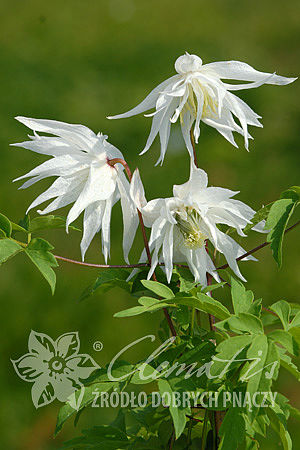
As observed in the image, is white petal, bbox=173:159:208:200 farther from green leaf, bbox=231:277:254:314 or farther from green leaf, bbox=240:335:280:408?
green leaf, bbox=240:335:280:408

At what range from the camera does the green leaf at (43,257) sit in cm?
91

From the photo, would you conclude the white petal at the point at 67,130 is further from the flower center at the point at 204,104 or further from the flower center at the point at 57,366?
the flower center at the point at 57,366

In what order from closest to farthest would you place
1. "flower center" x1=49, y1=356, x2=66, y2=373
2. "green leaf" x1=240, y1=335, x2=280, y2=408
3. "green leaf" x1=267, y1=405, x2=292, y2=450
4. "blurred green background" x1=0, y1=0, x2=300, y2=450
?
"green leaf" x1=240, y1=335, x2=280, y2=408 → "green leaf" x1=267, y1=405, x2=292, y2=450 → "flower center" x1=49, y1=356, x2=66, y2=373 → "blurred green background" x1=0, y1=0, x2=300, y2=450

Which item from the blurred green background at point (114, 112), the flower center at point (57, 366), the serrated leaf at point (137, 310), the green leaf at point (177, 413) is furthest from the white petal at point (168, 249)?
the blurred green background at point (114, 112)

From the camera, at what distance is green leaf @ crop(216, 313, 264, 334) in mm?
824

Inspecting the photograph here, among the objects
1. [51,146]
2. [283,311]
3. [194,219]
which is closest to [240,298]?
[283,311]

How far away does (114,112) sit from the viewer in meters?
3.35

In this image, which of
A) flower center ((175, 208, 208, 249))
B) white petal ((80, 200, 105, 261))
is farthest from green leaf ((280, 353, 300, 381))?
white petal ((80, 200, 105, 261))

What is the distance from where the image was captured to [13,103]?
3.36 meters

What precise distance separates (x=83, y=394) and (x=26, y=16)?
12.6ft

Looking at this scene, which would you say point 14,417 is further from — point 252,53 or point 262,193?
point 252,53

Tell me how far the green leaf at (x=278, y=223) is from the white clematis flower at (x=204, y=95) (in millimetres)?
155

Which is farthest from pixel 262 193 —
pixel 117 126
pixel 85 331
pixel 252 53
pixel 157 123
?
pixel 157 123

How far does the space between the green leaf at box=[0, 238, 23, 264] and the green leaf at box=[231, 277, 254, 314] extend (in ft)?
1.06
